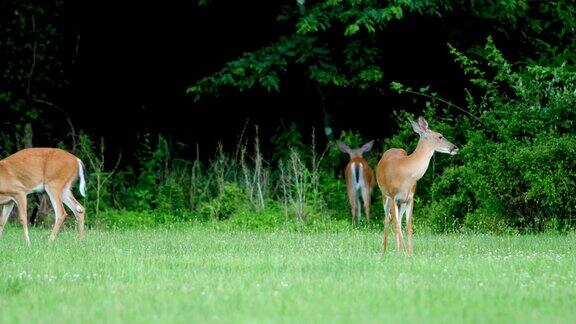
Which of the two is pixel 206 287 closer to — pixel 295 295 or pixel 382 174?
pixel 295 295

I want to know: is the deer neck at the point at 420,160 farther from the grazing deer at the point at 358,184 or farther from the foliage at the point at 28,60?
the foliage at the point at 28,60

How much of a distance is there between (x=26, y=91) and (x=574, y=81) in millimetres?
10084

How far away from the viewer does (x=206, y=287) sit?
9.52 meters

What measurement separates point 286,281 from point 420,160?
4.08m

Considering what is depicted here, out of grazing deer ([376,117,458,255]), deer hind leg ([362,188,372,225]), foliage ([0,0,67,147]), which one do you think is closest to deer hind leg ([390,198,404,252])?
grazing deer ([376,117,458,255])

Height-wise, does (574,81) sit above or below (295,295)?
above

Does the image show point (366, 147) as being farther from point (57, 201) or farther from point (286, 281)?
point (286, 281)

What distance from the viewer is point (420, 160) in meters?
13.7

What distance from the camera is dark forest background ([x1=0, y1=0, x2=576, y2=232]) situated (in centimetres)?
1822

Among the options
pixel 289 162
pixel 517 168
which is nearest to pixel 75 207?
pixel 289 162

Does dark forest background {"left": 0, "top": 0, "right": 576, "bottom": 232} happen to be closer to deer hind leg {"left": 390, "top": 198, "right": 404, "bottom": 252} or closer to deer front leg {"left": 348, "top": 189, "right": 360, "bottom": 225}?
deer front leg {"left": 348, "top": 189, "right": 360, "bottom": 225}

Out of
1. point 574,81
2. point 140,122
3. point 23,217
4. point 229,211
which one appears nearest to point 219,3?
point 140,122

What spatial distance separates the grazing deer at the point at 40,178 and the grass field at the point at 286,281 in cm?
101

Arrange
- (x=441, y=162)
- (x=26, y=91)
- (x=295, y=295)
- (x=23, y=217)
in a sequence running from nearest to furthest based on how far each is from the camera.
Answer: (x=295, y=295) < (x=23, y=217) < (x=441, y=162) < (x=26, y=91)
